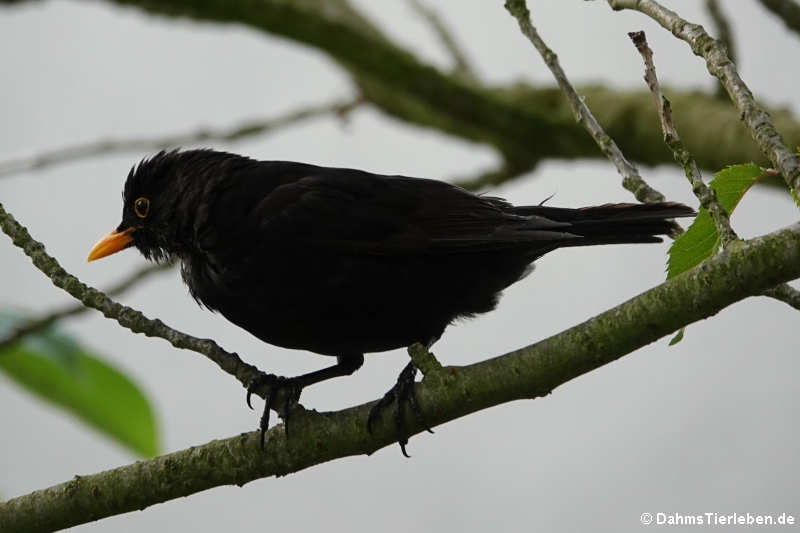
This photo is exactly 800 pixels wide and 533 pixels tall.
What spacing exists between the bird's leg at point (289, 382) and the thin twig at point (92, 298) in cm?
28

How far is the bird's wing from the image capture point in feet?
12.6

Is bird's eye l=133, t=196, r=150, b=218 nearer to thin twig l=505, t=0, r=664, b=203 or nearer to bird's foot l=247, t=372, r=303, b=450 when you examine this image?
bird's foot l=247, t=372, r=303, b=450

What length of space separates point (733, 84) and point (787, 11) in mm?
1075

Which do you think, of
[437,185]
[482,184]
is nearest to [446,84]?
[482,184]

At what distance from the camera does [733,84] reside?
2.60 metres

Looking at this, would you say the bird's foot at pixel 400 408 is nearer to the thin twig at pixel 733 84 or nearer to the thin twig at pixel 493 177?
the thin twig at pixel 733 84

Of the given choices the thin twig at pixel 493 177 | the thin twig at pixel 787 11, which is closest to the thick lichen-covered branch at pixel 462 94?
the thin twig at pixel 493 177

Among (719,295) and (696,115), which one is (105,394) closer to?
(719,295)

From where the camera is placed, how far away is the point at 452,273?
392cm

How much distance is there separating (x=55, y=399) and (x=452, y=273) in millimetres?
1435

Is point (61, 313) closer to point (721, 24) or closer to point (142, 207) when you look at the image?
point (142, 207)

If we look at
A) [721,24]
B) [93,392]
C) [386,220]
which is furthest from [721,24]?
[93,392]

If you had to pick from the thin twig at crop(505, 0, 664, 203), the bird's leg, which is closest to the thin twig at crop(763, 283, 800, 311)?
the thin twig at crop(505, 0, 664, 203)

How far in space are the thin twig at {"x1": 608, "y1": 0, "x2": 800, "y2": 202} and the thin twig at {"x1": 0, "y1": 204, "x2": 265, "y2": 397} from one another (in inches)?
58.9
